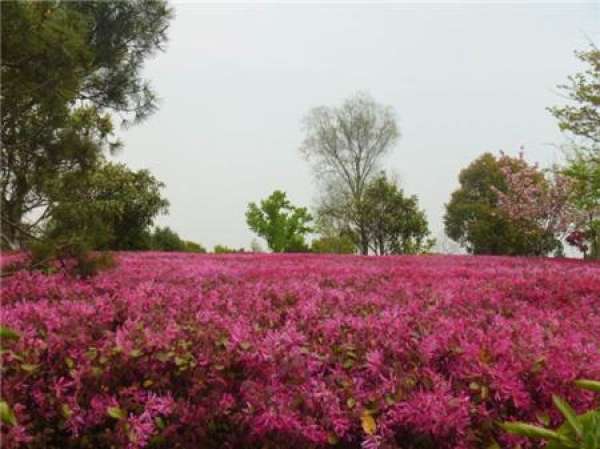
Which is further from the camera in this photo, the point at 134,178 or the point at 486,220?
the point at 486,220

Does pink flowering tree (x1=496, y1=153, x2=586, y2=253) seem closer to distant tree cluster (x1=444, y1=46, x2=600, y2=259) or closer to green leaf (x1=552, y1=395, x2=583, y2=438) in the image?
distant tree cluster (x1=444, y1=46, x2=600, y2=259)

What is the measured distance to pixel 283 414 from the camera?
6.46ft

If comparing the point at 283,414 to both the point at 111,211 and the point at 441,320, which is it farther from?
the point at 111,211

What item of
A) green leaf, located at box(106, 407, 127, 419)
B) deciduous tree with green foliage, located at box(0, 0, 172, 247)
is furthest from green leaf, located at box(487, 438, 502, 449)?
deciduous tree with green foliage, located at box(0, 0, 172, 247)

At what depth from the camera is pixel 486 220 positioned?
32.8m

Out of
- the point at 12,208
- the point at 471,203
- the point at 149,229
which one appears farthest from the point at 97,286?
the point at 471,203

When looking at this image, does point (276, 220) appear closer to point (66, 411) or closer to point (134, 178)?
point (134, 178)

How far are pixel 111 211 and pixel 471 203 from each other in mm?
23712

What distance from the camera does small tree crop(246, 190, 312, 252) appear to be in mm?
30344

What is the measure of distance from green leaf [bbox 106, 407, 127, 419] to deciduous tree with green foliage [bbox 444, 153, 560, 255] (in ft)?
82.6

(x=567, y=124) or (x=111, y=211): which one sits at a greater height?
(x=567, y=124)

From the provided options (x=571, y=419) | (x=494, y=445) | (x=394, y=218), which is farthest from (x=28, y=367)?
(x=394, y=218)

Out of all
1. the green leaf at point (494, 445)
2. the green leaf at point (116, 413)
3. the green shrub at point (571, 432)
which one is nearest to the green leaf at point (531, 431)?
the green shrub at point (571, 432)

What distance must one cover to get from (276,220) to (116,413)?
28.5 metres
